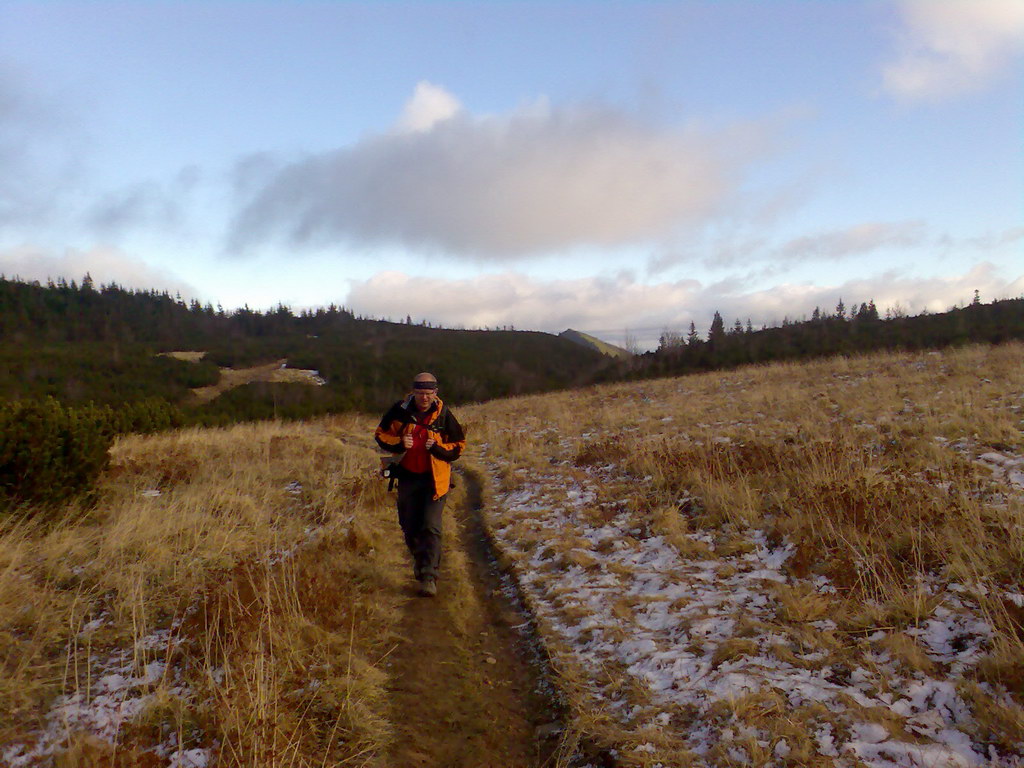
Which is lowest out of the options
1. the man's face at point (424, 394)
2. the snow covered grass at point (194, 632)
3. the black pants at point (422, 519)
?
the snow covered grass at point (194, 632)

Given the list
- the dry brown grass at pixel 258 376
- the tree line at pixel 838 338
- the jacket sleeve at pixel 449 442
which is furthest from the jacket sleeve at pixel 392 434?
the dry brown grass at pixel 258 376

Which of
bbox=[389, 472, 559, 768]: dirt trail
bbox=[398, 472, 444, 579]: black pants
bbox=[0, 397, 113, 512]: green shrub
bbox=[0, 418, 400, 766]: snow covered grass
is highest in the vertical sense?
bbox=[0, 397, 113, 512]: green shrub

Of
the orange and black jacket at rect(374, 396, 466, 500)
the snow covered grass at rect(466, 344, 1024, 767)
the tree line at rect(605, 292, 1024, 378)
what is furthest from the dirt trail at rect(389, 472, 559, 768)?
the tree line at rect(605, 292, 1024, 378)

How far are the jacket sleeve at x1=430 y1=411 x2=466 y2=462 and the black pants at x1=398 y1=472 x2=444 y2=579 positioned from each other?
0.90 ft

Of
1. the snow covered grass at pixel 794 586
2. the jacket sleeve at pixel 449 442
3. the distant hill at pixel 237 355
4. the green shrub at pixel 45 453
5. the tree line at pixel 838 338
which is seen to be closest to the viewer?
the snow covered grass at pixel 794 586

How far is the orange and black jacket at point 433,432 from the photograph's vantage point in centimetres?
532

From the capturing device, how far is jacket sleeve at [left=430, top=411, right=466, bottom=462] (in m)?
5.28

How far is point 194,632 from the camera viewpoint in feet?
13.4

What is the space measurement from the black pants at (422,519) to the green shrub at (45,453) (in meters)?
4.67

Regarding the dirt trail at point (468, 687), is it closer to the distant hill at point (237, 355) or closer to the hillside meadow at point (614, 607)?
the hillside meadow at point (614, 607)

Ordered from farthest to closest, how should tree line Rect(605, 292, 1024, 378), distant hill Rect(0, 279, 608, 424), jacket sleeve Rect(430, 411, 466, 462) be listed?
distant hill Rect(0, 279, 608, 424), tree line Rect(605, 292, 1024, 378), jacket sleeve Rect(430, 411, 466, 462)

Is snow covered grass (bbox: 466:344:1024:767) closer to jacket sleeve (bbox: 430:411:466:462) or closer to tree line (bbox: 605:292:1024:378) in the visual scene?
jacket sleeve (bbox: 430:411:466:462)

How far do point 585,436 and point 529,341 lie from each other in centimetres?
9581

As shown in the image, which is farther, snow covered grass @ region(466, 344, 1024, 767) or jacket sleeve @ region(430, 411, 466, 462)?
jacket sleeve @ region(430, 411, 466, 462)
